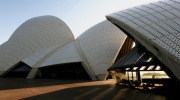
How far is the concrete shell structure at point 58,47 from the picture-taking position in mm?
31013

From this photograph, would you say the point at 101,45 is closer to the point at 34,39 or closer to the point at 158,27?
the point at 34,39

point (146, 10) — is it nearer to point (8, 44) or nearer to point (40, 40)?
point (40, 40)

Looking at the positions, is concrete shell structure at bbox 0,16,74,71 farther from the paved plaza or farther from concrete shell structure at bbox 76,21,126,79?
the paved plaza

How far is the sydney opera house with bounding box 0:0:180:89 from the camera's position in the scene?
43.0ft

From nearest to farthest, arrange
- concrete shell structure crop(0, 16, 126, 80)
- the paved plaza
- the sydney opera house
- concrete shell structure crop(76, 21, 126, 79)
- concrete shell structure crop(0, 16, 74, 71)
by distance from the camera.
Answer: the paved plaza, the sydney opera house, concrete shell structure crop(76, 21, 126, 79), concrete shell structure crop(0, 16, 126, 80), concrete shell structure crop(0, 16, 74, 71)

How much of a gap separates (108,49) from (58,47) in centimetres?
1179

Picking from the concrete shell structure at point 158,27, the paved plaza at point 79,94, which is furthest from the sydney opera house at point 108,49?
the paved plaza at point 79,94

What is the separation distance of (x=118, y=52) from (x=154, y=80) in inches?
687

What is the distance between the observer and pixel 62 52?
A: 118 feet

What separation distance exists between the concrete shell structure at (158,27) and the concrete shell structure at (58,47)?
1292cm

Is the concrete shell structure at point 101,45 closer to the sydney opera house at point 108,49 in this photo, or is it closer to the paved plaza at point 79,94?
the sydney opera house at point 108,49

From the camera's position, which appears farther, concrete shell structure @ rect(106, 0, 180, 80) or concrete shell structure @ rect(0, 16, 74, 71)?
concrete shell structure @ rect(0, 16, 74, 71)

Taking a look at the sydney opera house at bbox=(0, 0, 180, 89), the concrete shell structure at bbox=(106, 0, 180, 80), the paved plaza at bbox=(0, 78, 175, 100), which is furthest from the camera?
the sydney opera house at bbox=(0, 0, 180, 89)

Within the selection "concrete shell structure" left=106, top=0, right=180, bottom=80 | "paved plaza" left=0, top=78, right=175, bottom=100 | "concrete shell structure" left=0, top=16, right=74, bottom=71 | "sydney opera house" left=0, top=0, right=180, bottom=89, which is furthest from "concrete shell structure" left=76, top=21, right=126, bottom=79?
"paved plaza" left=0, top=78, right=175, bottom=100
